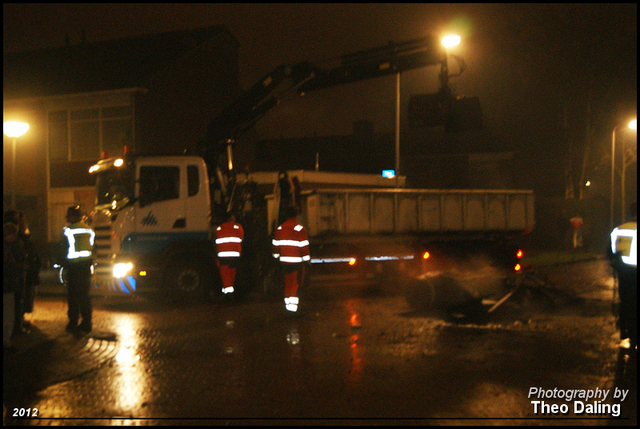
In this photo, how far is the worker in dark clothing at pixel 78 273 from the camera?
7783mm

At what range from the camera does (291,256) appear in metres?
8.83

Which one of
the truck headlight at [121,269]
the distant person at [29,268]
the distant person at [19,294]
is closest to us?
the distant person at [19,294]

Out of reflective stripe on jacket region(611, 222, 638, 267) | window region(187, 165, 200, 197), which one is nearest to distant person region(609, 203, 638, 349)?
reflective stripe on jacket region(611, 222, 638, 267)

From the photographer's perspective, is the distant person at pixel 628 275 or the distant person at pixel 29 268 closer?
the distant person at pixel 628 275

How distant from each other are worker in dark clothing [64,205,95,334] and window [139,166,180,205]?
225 centimetres

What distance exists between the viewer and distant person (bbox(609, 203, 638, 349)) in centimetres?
673

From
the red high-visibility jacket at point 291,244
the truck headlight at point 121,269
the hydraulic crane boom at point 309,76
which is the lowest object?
the truck headlight at point 121,269

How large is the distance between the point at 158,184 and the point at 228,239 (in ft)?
5.64

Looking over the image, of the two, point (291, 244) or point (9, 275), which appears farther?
point (291, 244)

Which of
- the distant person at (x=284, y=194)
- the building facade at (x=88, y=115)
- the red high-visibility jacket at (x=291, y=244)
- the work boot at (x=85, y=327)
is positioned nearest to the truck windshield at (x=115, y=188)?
the work boot at (x=85, y=327)

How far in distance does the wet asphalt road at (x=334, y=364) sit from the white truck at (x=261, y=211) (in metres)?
1.10

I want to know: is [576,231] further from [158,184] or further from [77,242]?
[77,242]

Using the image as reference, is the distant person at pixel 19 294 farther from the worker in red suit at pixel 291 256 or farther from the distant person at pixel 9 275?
the worker in red suit at pixel 291 256

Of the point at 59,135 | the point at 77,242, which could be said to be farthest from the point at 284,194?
the point at 59,135
